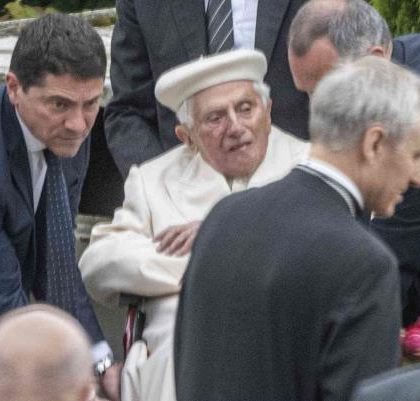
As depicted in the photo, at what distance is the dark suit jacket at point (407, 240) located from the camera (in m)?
4.65

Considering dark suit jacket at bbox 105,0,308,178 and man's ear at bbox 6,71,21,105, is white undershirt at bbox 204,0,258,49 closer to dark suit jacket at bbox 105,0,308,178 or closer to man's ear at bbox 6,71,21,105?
dark suit jacket at bbox 105,0,308,178

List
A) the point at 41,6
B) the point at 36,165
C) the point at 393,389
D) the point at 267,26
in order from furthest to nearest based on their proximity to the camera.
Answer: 1. the point at 41,6
2. the point at 267,26
3. the point at 36,165
4. the point at 393,389

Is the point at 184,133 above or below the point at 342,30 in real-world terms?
below

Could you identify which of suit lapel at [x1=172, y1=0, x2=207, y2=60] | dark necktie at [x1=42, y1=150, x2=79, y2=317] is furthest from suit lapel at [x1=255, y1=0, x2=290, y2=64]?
dark necktie at [x1=42, y1=150, x2=79, y2=317]

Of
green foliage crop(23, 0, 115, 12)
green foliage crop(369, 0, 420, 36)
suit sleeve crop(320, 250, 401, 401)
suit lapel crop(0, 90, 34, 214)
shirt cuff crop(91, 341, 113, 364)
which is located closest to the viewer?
suit sleeve crop(320, 250, 401, 401)

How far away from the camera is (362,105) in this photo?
11.6ft

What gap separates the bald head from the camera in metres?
2.95

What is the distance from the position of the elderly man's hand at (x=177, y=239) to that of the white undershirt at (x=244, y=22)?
0.83 metres

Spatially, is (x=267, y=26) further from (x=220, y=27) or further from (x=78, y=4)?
(x=78, y=4)

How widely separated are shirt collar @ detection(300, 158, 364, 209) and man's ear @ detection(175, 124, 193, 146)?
5.21 feet

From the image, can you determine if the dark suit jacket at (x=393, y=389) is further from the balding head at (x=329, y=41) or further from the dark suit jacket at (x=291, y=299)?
the balding head at (x=329, y=41)

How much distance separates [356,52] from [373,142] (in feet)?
4.37

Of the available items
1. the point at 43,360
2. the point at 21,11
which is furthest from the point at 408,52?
the point at 21,11

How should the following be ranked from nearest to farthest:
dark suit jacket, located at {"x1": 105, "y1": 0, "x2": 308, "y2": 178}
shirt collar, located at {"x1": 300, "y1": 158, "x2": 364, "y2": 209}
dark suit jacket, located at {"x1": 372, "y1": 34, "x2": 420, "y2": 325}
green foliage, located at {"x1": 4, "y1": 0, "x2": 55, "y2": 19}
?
shirt collar, located at {"x1": 300, "y1": 158, "x2": 364, "y2": 209}
dark suit jacket, located at {"x1": 372, "y1": 34, "x2": 420, "y2": 325}
dark suit jacket, located at {"x1": 105, "y1": 0, "x2": 308, "y2": 178}
green foliage, located at {"x1": 4, "y1": 0, "x2": 55, "y2": 19}
